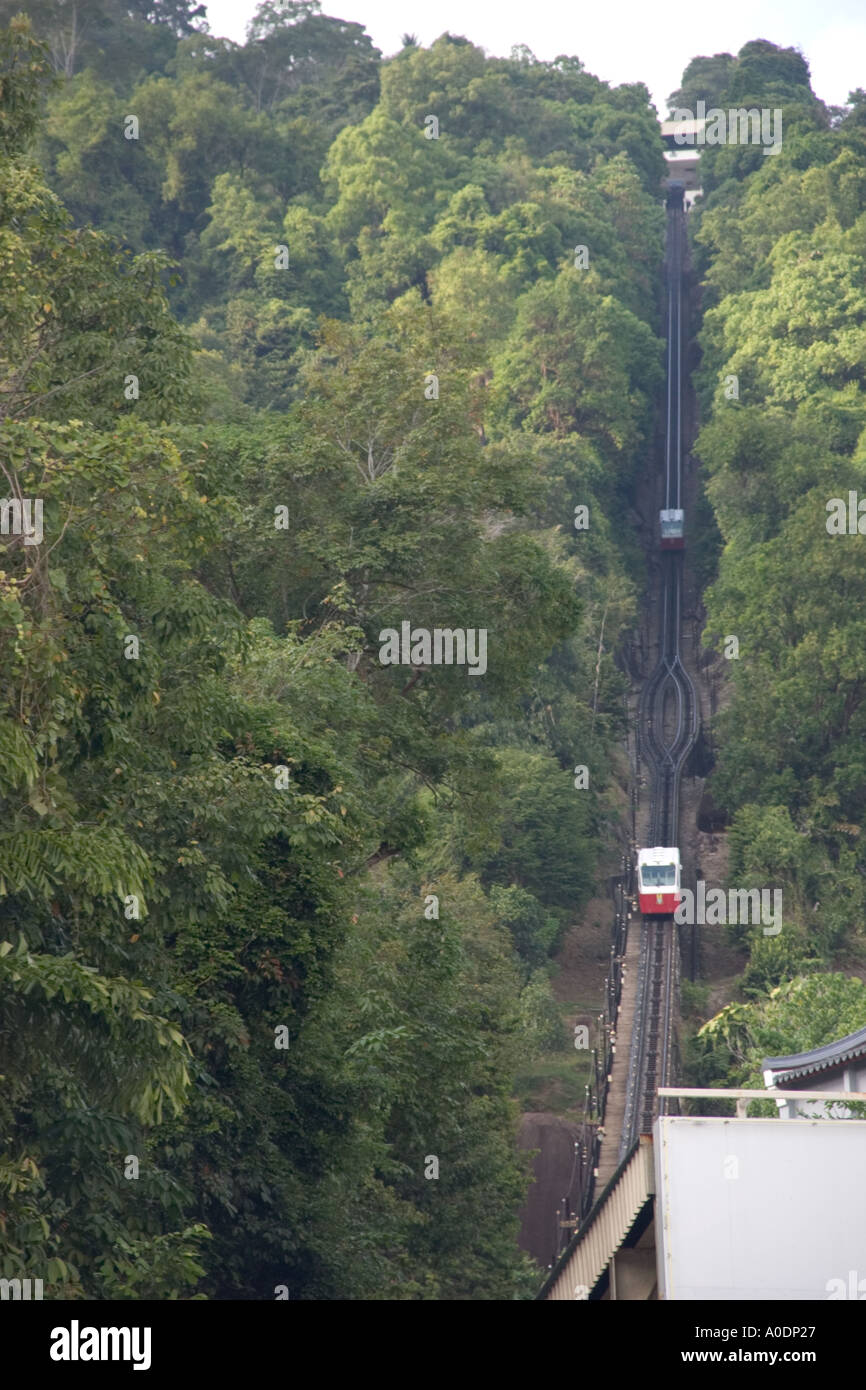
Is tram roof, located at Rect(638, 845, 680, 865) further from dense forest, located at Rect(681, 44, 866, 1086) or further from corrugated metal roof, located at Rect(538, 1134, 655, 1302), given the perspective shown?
corrugated metal roof, located at Rect(538, 1134, 655, 1302)

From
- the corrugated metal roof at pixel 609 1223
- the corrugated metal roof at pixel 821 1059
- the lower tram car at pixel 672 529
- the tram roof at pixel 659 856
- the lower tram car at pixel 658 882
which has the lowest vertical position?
the corrugated metal roof at pixel 609 1223

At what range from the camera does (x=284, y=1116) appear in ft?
57.8

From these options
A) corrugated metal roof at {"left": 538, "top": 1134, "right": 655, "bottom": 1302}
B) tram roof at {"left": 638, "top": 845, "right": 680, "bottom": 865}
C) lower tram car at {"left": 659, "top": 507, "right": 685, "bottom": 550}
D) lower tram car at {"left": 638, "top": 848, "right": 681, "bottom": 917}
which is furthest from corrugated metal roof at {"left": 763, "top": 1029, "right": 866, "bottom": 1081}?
lower tram car at {"left": 659, "top": 507, "right": 685, "bottom": 550}

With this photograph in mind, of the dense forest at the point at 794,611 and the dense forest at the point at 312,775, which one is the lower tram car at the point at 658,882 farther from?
the dense forest at the point at 794,611

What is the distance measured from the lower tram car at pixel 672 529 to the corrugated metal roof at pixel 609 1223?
2082 inches

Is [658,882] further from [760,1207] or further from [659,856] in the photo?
[760,1207]

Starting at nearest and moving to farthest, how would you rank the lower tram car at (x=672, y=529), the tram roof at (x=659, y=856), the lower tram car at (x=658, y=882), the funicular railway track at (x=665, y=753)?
the funicular railway track at (x=665, y=753), the tram roof at (x=659, y=856), the lower tram car at (x=658, y=882), the lower tram car at (x=672, y=529)

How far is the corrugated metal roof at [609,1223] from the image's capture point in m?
12.6

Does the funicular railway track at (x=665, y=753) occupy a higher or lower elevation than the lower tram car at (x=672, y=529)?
lower

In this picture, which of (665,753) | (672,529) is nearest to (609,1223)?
(665,753)

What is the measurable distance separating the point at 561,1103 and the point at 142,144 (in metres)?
43.1

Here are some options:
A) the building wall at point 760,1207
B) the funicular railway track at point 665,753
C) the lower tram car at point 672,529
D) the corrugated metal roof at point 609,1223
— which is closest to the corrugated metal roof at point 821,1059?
the funicular railway track at point 665,753

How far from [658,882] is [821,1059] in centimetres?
2472

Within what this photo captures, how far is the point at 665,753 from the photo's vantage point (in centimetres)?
5803
